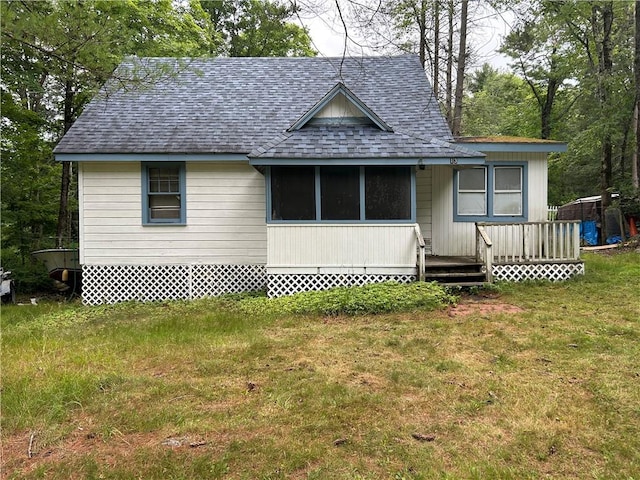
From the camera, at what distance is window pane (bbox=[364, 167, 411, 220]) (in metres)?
8.74

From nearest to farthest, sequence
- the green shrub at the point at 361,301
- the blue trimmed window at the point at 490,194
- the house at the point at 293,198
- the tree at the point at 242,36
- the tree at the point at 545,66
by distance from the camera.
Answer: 1. the green shrub at the point at 361,301
2. the house at the point at 293,198
3. the blue trimmed window at the point at 490,194
4. the tree at the point at 242,36
5. the tree at the point at 545,66

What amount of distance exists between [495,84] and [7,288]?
47904 mm

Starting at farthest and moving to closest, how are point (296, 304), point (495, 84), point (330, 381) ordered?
point (495, 84) < point (296, 304) < point (330, 381)

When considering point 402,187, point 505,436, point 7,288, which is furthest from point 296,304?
point 7,288

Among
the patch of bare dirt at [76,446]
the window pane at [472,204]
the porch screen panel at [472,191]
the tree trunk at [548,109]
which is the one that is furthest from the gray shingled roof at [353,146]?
the tree trunk at [548,109]

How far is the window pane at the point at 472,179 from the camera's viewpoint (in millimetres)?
10273

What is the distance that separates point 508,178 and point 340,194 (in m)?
4.45

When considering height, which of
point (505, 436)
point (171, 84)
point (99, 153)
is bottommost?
point (505, 436)

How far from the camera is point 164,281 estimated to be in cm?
984

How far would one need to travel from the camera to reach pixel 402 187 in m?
8.77

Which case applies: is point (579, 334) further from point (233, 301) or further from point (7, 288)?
point (7, 288)

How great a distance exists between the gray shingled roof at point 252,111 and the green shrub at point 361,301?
272cm

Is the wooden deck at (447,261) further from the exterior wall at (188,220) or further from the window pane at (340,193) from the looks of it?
the exterior wall at (188,220)

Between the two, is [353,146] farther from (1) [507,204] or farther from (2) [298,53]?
(2) [298,53]
